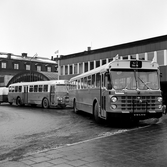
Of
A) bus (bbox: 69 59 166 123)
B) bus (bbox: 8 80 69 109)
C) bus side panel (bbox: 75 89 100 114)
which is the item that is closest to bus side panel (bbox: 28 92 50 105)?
bus (bbox: 8 80 69 109)

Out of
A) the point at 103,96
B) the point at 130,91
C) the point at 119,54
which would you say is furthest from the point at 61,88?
the point at 130,91

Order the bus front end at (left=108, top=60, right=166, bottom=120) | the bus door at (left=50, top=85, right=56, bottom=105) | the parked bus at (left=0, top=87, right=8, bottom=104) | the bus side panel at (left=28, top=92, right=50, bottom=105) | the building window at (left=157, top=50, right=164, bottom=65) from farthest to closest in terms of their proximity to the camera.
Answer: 1. the parked bus at (left=0, top=87, right=8, bottom=104)
2. the building window at (left=157, top=50, right=164, bottom=65)
3. the bus side panel at (left=28, top=92, right=50, bottom=105)
4. the bus door at (left=50, top=85, right=56, bottom=105)
5. the bus front end at (left=108, top=60, right=166, bottom=120)

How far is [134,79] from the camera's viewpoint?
39.6 feet

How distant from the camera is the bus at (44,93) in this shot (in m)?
24.8

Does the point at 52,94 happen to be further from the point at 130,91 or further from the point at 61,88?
the point at 130,91

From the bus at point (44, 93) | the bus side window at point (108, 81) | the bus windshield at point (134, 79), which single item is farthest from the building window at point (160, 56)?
the bus side window at point (108, 81)

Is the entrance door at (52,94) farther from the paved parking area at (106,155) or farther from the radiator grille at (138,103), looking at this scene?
the paved parking area at (106,155)

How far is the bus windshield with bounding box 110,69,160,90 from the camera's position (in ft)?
38.9

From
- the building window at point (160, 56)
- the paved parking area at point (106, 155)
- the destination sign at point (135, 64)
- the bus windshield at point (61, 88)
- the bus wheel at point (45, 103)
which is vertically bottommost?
the paved parking area at point (106, 155)

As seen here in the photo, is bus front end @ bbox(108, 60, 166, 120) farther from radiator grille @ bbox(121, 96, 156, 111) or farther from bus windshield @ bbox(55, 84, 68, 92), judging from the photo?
bus windshield @ bbox(55, 84, 68, 92)

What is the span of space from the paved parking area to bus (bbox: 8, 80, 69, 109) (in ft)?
54.3

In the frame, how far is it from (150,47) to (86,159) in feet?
85.6

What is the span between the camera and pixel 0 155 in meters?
7.14

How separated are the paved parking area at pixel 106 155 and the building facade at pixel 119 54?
22.1m
